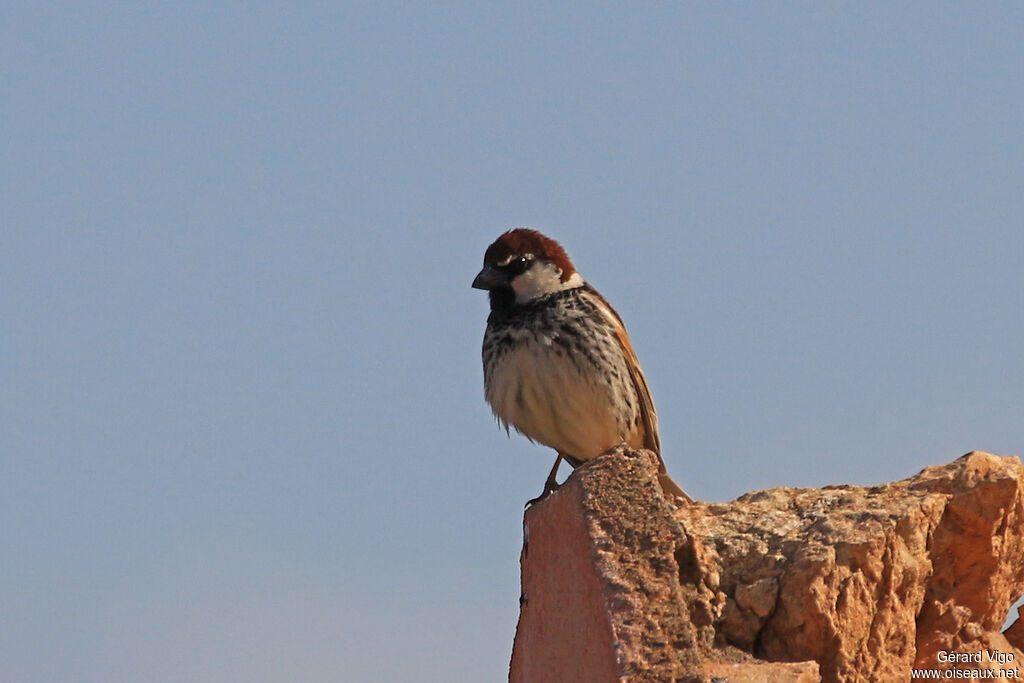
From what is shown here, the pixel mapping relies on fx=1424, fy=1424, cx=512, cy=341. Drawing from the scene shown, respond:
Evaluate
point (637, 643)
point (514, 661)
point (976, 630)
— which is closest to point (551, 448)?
point (514, 661)

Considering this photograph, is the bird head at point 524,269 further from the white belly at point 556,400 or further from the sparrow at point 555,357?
the white belly at point 556,400

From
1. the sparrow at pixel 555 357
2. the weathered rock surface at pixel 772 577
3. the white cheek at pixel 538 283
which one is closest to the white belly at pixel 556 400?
the sparrow at pixel 555 357

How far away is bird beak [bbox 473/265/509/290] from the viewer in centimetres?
789

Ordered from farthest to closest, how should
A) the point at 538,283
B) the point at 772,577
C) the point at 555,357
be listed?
the point at 538,283, the point at 555,357, the point at 772,577

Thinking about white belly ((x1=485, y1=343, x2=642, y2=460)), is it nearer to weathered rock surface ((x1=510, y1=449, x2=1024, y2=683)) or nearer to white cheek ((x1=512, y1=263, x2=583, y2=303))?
white cheek ((x1=512, y1=263, x2=583, y2=303))

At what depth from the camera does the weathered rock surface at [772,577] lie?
3.83 m

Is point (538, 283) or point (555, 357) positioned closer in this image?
point (555, 357)

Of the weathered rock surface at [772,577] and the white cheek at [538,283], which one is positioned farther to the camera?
the white cheek at [538,283]

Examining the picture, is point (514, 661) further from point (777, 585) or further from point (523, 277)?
point (523, 277)

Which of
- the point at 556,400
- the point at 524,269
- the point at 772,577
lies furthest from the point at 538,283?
the point at 772,577

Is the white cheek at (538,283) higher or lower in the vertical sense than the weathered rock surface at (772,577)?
higher

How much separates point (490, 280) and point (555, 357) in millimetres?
627

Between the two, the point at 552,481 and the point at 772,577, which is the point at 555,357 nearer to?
the point at 552,481

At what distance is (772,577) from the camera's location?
13.4ft
